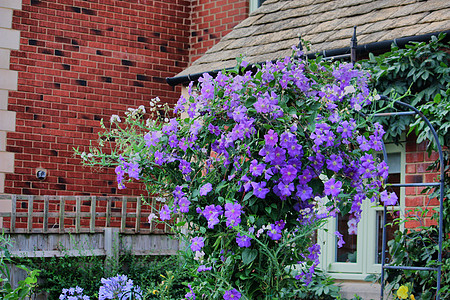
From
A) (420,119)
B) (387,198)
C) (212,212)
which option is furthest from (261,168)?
(420,119)

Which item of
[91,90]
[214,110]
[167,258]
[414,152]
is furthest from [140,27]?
[214,110]

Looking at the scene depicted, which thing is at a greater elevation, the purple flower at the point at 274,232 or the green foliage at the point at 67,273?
the purple flower at the point at 274,232

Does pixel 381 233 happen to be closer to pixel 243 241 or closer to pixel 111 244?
pixel 111 244

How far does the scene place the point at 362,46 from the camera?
6.40 meters

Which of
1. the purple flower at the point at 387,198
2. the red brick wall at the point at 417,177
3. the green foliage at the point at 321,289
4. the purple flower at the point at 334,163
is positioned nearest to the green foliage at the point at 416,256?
the red brick wall at the point at 417,177

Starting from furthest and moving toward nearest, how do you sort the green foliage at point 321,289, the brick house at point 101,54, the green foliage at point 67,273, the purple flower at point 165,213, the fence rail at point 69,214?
the brick house at point 101,54, the fence rail at point 69,214, the green foliage at point 67,273, the green foliage at point 321,289, the purple flower at point 165,213

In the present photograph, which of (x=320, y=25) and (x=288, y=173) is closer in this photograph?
(x=288, y=173)

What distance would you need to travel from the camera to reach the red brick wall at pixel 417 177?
586 centimetres

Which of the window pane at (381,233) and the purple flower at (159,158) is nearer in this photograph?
the purple flower at (159,158)

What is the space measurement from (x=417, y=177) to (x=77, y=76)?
477 centimetres

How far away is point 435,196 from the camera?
5.67 meters

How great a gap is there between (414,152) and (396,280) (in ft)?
3.78

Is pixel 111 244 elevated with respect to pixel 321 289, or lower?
elevated

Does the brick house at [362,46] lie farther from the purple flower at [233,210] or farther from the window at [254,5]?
the purple flower at [233,210]
